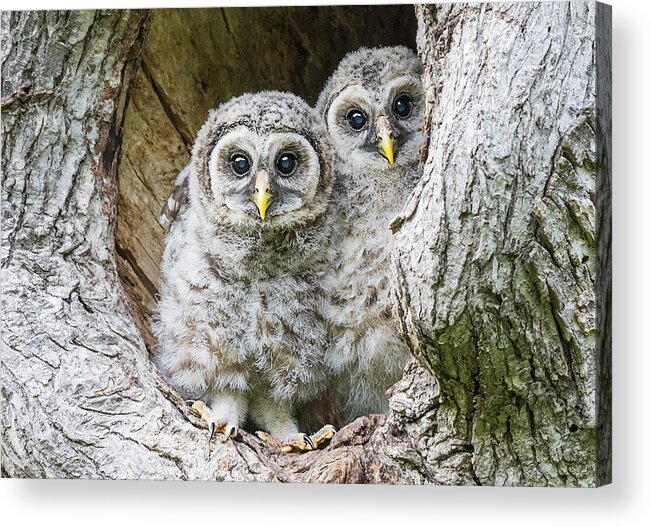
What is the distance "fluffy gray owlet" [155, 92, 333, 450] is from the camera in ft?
9.30

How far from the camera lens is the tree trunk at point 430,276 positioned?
101 inches

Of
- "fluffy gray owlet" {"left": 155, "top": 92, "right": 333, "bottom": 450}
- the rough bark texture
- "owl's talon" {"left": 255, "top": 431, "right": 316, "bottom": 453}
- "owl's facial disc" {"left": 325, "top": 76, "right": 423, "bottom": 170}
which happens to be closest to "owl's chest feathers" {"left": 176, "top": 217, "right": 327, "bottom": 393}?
"fluffy gray owlet" {"left": 155, "top": 92, "right": 333, "bottom": 450}

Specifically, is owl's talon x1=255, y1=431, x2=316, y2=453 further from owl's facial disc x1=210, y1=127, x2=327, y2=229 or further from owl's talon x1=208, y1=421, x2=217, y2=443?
owl's facial disc x1=210, y1=127, x2=327, y2=229

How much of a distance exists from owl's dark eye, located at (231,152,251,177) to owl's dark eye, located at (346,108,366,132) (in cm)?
29

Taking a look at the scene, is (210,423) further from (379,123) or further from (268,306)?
(379,123)

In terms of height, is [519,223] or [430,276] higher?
[519,223]

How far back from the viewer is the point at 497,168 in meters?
2.54

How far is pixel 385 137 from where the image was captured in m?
2.80

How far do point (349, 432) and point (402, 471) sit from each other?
0.57 ft

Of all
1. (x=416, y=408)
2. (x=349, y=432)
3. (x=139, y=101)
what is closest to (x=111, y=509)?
(x=349, y=432)

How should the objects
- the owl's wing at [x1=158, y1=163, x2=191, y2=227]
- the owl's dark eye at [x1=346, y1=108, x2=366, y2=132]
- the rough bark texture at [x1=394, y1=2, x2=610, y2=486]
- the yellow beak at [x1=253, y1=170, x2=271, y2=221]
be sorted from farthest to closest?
the owl's wing at [x1=158, y1=163, x2=191, y2=227], the owl's dark eye at [x1=346, y1=108, x2=366, y2=132], the yellow beak at [x1=253, y1=170, x2=271, y2=221], the rough bark texture at [x1=394, y1=2, x2=610, y2=486]

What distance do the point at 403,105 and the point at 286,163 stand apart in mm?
328

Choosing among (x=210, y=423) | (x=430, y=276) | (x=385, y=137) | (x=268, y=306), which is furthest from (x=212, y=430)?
(x=385, y=137)

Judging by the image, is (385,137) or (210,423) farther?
(210,423)
